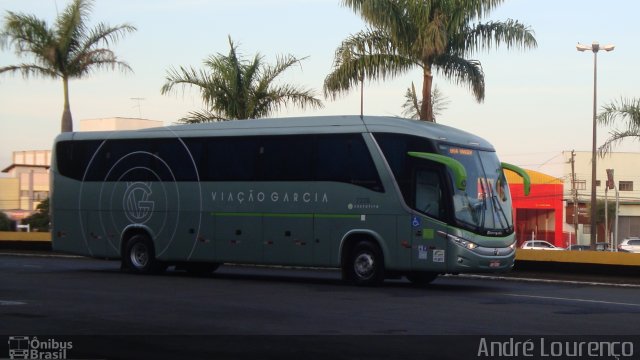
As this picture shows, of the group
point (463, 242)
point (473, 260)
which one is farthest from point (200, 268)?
point (473, 260)

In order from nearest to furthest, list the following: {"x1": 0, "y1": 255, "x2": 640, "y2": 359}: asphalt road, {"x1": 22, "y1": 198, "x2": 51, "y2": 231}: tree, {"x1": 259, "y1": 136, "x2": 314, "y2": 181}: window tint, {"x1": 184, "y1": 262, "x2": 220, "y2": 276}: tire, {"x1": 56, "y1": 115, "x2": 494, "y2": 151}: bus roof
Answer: {"x1": 0, "y1": 255, "x2": 640, "y2": 359}: asphalt road < {"x1": 56, "y1": 115, "x2": 494, "y2": 151}: bus roof < {"x1": 259, "y1": 136, "x2": 314, "y2": 181}: window tint < {"x1": 184, "y1": 262, "x2": 220, "y2": 276}: tire < {"x1": 22, "y1": 198, "x2": 51, "y2": 231}: tree

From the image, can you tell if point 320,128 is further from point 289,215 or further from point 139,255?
point 139,255

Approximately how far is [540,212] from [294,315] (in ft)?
207

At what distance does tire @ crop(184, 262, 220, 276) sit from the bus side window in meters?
6.66

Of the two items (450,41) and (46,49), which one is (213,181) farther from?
(46,49)

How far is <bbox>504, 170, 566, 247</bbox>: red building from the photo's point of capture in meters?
74.3

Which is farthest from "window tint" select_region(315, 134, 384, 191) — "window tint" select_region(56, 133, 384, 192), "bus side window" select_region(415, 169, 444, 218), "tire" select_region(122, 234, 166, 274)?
"tire" select_region(122, 234, 166, 274)

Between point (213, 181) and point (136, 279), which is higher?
point (213, 181)

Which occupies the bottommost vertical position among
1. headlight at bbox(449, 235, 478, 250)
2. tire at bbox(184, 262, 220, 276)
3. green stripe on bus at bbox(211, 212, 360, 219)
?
tire at bbox(184, 262, 220, 276)

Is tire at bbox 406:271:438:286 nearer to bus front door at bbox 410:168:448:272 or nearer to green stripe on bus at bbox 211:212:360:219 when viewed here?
bus front door at bbox 410:168:448:272

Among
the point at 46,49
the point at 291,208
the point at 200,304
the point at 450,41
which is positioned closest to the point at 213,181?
the point at 291,208

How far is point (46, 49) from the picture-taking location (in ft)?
121

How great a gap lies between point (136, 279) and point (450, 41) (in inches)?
516

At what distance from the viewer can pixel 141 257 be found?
24469mm
